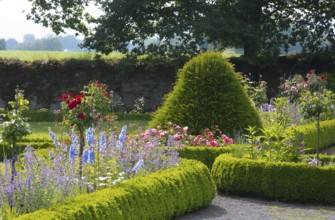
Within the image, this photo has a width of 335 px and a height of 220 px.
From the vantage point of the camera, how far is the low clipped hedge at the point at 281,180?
8.59 meters

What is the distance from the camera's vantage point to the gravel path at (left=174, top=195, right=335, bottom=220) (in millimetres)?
7582

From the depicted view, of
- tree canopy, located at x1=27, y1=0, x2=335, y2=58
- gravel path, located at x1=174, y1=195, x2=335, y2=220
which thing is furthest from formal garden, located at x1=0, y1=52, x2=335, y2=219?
tree canopy, located at x1=27, y1=0, x2=335, y2=58

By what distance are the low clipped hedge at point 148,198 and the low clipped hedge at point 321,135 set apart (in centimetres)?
498

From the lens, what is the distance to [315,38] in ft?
78.3

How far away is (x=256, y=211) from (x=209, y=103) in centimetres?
405

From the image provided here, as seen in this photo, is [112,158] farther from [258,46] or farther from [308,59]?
[308,59]

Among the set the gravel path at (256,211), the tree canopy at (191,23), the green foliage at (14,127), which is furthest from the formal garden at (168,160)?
the tree canopy at (191,23)

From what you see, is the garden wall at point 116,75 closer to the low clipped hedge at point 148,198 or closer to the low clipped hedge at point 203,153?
the low clipped hedge at point 203,153

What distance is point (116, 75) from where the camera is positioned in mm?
24734

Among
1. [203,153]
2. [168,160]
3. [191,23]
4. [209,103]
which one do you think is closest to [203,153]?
[203,153]

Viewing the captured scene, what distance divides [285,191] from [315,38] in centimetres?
1620

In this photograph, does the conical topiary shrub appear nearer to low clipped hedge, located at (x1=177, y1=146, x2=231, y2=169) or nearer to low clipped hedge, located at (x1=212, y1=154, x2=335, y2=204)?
low clipped hedge, located at (x1=177, y1=146, x2=231, y2=169)

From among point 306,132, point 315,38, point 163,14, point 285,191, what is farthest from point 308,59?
point 285,191

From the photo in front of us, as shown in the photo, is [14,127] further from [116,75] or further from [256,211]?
[116,75]
